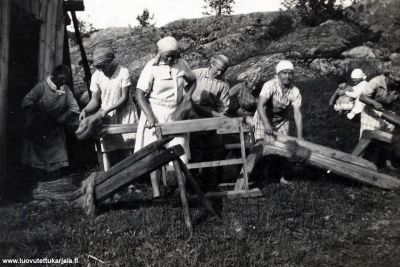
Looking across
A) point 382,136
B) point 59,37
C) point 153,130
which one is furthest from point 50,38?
point 382,136

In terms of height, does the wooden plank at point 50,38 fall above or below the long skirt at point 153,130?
above

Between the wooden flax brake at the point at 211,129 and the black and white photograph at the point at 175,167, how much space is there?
0.6 inches

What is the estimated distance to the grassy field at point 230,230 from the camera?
428 cm

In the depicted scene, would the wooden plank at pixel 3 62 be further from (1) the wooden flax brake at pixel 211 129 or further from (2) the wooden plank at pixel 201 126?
(2) the wooden plank at pixel 201 126

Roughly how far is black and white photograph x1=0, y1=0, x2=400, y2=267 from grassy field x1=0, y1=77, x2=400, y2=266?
0.02 metres

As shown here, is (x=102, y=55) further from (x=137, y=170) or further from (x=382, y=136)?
(x=382, y=136)

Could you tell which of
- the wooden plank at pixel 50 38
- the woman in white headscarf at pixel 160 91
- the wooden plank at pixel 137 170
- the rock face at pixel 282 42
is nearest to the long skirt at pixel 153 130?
the woman in white headscarf at pixel 160 91

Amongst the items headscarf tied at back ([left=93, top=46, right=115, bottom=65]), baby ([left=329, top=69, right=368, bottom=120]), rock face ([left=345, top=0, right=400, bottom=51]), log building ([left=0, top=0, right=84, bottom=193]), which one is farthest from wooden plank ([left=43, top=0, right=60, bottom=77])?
rock face ([left=345, top=0, right=400, bottom=51])

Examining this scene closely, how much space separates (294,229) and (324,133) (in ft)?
18.9

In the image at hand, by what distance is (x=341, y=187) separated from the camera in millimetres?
6586

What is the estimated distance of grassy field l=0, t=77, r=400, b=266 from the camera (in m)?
4.28

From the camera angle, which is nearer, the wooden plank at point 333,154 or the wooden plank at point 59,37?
the wooden plank at point 333,154

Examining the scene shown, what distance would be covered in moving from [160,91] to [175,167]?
1396 millimetres

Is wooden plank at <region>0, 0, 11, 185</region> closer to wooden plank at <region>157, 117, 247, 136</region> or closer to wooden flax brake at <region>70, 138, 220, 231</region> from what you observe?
wooden flax brake at <region>70, 138, 220, 231</region>
